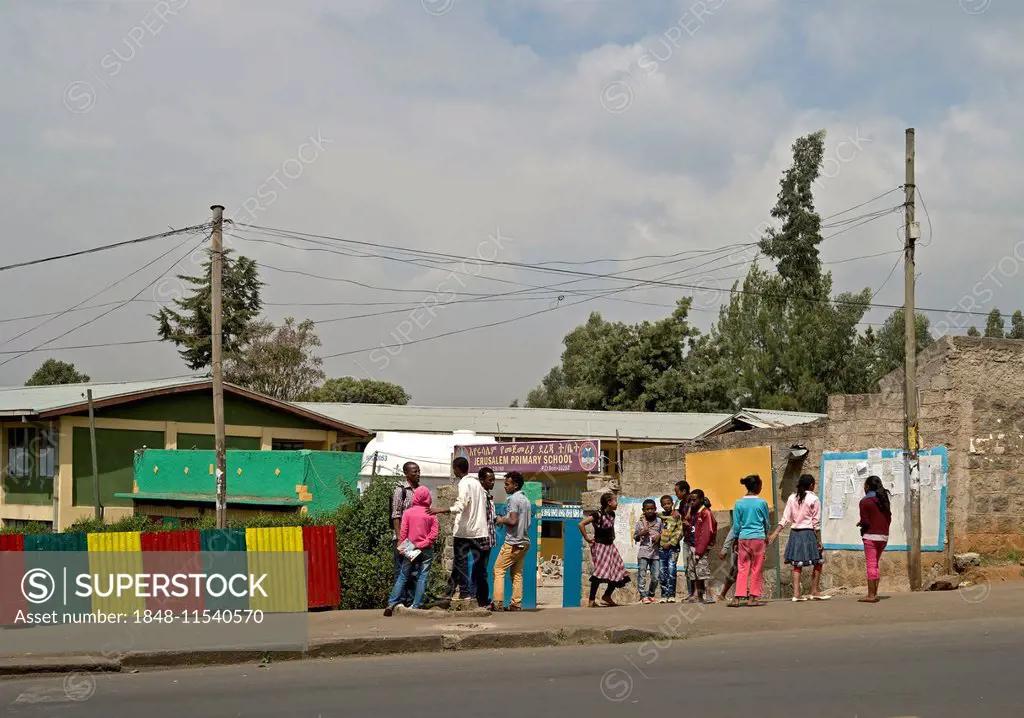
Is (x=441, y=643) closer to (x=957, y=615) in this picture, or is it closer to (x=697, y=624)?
(x=697, y=624)

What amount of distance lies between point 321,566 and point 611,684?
7336 mm

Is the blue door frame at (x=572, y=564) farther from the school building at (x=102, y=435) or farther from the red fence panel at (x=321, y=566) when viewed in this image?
the school building at (x=102, y=435)

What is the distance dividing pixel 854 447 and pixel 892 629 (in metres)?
5.26

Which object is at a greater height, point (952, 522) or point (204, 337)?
point (204, 337)

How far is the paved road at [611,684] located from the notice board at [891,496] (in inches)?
172

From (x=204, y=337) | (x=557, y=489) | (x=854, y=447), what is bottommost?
(x=557, y=489)

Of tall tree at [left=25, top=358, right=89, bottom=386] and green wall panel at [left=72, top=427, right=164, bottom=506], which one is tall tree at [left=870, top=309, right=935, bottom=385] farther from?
tall tree at [left=25, top=358, right=89, bottom=386]

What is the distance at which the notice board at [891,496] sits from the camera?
14.3m

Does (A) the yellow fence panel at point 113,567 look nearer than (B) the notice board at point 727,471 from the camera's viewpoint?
Yes

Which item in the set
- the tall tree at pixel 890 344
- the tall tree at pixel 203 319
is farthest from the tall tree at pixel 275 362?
the tall tree at pixel 890 344

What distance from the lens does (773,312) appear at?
1987 inches

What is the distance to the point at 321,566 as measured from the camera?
14.4 m

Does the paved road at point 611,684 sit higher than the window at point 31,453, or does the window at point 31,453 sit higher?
the window at point 31,453

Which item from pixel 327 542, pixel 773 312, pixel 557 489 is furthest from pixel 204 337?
pixel 327 542
